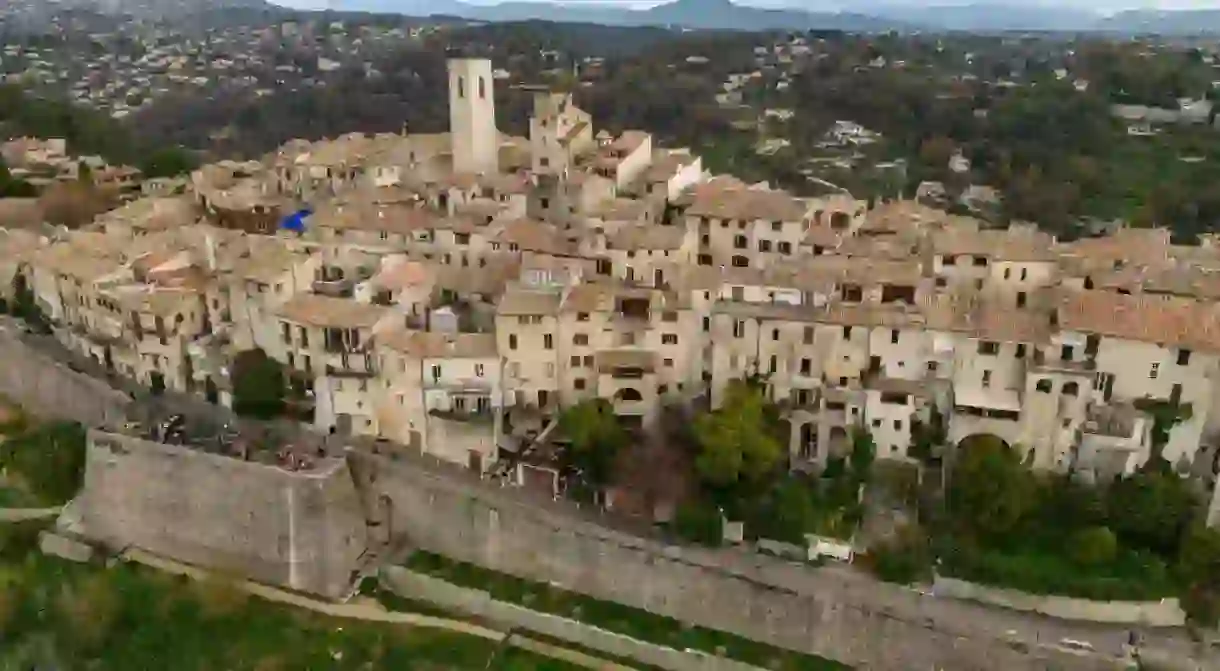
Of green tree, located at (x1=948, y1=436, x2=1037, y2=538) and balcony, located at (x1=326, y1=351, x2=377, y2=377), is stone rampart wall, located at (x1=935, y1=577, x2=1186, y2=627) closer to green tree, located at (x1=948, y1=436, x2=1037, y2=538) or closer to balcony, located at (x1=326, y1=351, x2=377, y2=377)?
green tree, located at (x1=948, y1=436, x2=1037, y2=538)

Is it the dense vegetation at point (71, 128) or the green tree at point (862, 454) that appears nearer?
the green tree at point (862, 454)

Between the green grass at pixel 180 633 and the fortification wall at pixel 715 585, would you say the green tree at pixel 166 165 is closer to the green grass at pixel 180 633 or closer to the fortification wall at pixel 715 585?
the green grass at pixel 180 633

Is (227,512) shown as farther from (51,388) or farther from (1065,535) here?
(1065,535)

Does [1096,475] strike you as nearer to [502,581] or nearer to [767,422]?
[767,422]

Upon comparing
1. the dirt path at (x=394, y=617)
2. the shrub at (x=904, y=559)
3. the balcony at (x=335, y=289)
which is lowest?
the dirt path at (x=394, y=617)

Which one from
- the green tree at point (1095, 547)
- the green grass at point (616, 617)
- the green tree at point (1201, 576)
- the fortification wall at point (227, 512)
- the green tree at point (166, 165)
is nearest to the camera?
the green tree at point (1201, 576)

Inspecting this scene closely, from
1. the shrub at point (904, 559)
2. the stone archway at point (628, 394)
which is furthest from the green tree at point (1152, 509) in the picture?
the stone archway at point (628, 394)

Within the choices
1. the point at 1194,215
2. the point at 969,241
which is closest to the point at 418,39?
the point at 1194,215

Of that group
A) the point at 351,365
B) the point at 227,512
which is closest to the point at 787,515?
the point at 351,365
